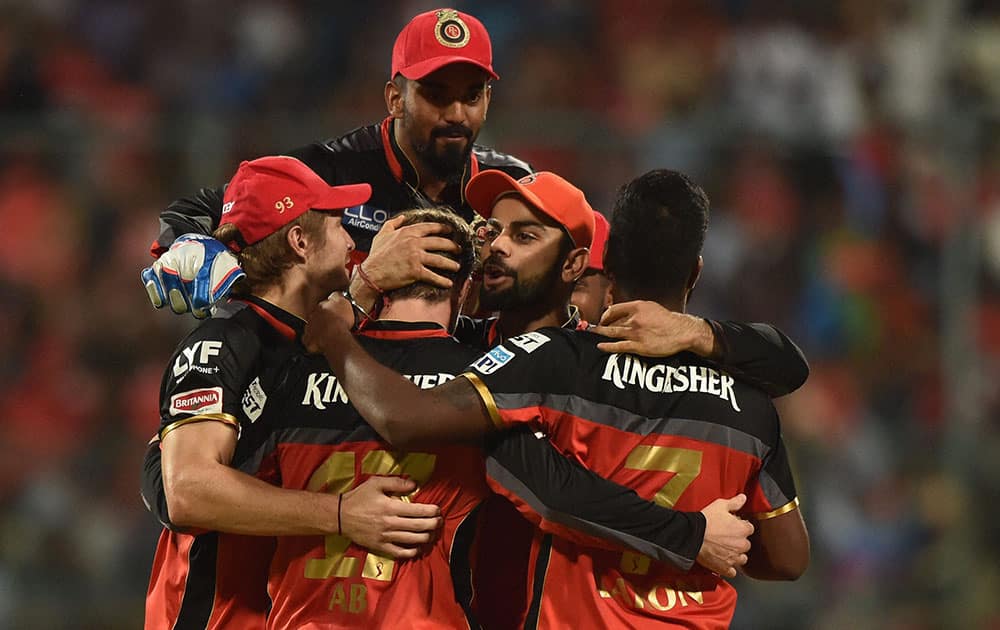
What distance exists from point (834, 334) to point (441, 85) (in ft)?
15.0

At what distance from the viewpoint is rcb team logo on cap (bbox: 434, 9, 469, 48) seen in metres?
5.27

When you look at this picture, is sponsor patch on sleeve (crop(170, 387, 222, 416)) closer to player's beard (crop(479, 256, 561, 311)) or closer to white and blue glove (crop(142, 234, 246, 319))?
white and blue glove (crop(142, 234, 246, 319))

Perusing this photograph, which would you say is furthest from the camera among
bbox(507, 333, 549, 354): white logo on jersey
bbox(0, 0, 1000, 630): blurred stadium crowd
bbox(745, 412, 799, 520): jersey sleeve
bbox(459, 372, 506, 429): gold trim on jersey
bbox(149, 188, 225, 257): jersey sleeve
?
bbox(0, 0, 1000, 630): blurred stadium crowd

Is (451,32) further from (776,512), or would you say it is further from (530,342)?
(776,512)

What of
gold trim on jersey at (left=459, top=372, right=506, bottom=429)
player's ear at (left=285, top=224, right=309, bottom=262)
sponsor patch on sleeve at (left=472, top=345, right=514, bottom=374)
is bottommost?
gold trim on jersey at (left=459, top=372, right=506, bottom=429)

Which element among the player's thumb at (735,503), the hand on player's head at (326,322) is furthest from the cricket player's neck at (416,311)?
the player's thumb at (735,503)

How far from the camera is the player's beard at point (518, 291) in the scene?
447cm

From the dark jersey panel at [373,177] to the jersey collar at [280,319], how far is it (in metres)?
0.89

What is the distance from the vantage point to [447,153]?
5.27 metres

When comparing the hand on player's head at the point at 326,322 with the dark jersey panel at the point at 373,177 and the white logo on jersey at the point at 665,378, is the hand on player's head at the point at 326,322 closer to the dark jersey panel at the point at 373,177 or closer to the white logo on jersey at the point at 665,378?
the white logo on jersey at the point at 665,378

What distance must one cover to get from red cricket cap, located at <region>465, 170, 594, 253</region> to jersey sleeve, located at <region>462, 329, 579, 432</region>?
560 millimetres

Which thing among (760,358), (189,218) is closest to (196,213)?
(189,218)

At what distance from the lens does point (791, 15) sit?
1155cm

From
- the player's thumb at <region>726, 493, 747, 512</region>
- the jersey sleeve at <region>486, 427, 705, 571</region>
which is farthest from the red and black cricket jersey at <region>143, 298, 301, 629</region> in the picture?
the player's thumb at <region>726, 493, 747, 512</region>
